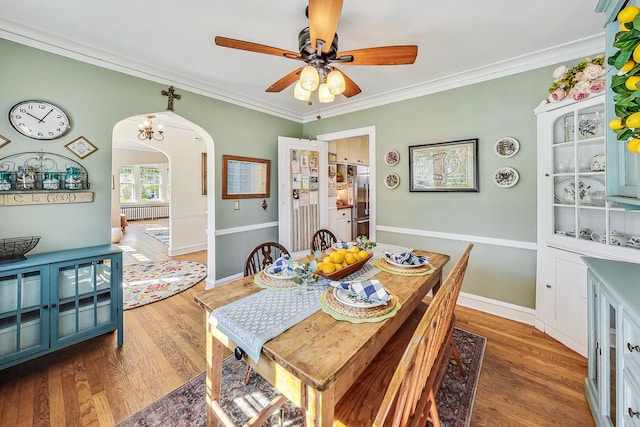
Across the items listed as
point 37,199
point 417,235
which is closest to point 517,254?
point 417,235

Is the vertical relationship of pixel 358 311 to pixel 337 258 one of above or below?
below

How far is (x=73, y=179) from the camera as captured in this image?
213 centimetres

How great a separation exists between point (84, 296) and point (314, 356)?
2212 millimetres

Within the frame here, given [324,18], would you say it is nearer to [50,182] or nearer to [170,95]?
[170,95]

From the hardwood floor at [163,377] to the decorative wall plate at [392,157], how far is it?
199 centimetres

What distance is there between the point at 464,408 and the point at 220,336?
1555 millimetres

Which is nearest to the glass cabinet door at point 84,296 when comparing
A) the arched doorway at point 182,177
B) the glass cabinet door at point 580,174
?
the arched doorway at point 182,177

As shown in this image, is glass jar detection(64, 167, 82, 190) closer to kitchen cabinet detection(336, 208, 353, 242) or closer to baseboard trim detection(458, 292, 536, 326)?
kitchen cabinet detection(336, 208, 353, 242)

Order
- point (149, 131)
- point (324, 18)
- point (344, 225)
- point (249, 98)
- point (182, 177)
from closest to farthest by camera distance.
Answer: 1. point (324, 18)
2. point (249, 98)
3. point (149, 131)
4. point (344, 225)
5. point (182, 177)

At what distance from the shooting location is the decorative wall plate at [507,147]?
245 centimetres

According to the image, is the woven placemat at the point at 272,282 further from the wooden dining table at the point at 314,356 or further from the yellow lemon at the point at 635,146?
the yellow lemon at the point at 635,146

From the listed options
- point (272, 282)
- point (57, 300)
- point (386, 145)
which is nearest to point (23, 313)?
point (57, 300)

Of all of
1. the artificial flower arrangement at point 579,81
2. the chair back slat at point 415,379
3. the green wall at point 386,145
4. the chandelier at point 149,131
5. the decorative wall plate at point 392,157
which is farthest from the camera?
the chandelier at point 149,131

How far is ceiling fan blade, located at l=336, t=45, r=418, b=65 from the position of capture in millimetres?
1529
